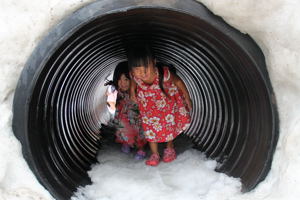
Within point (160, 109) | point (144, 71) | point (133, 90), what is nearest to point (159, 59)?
point (133, 90)

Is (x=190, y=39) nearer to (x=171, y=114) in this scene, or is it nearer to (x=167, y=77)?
(x=167, y=77)

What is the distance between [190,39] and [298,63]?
45.7 inches

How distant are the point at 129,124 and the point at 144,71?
1.11m

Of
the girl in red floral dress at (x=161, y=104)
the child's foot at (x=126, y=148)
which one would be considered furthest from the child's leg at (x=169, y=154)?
the child's foot at (x=126, y=148)

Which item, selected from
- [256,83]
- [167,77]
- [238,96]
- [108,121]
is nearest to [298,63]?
[256,83]

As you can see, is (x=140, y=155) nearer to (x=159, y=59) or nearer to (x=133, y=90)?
(x=133, y=90)

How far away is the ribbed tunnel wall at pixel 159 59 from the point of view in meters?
3.01

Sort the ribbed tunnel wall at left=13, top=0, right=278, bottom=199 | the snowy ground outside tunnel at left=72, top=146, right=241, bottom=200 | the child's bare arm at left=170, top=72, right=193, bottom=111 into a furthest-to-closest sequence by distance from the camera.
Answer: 1. the child's bare arm at left=170, top=72, right=193, bottom=111
2. the snowy ground outside tunnel at left=72, top=146, right=241, bottom=200
3. the ribbed tunnel wall at left=13, top=0, right=278, bottom=199

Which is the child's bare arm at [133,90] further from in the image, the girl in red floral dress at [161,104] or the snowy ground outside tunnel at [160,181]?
the snowy ground outside tunnel at [160,181]

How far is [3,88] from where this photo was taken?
3.20m

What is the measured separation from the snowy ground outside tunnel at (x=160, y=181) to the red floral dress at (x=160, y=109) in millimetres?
329

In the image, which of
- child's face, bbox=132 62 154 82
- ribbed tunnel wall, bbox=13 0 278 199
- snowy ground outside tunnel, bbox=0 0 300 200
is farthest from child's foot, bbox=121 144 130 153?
snowy ground outside tunnel, bbox=0 0 300 200

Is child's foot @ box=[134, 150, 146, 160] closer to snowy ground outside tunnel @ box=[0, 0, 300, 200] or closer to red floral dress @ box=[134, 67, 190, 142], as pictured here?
red floral dress @ box=[134, 67, 190, 142]

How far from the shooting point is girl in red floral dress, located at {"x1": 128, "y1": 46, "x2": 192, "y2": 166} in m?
4.33
